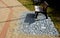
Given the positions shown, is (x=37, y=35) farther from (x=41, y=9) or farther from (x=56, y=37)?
(x=41, y=9)

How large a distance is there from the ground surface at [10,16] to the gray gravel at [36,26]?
339 millimetres

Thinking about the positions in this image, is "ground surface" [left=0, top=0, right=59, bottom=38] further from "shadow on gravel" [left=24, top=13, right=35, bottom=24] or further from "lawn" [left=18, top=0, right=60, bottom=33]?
"shadow on gravel" [left=24, top=13, right=35, bottom=24]

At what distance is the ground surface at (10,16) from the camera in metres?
7.99

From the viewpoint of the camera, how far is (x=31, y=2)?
482 inches

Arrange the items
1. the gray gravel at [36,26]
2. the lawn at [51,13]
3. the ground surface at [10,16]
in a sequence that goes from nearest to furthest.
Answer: the ground surface at [10,16] < the gray gravel at [36,26] < the lawn at [51,13]

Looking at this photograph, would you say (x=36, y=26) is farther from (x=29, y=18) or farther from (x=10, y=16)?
(x=10, y=16)

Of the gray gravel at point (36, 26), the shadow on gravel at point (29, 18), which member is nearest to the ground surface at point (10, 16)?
the gray gravel at point (36, 26)

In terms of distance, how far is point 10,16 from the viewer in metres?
9.92

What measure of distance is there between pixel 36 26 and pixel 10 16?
6.30ft

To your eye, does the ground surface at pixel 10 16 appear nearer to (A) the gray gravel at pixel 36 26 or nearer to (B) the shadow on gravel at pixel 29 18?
(A) the gray gravel at pixel 36 26

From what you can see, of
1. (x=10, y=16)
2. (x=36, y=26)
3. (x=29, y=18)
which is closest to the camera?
(x=36, y=26)

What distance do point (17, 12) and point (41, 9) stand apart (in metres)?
1.57

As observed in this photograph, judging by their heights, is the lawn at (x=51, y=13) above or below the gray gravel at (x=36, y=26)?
below

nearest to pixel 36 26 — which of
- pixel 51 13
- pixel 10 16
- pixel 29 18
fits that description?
pixel 29 18
